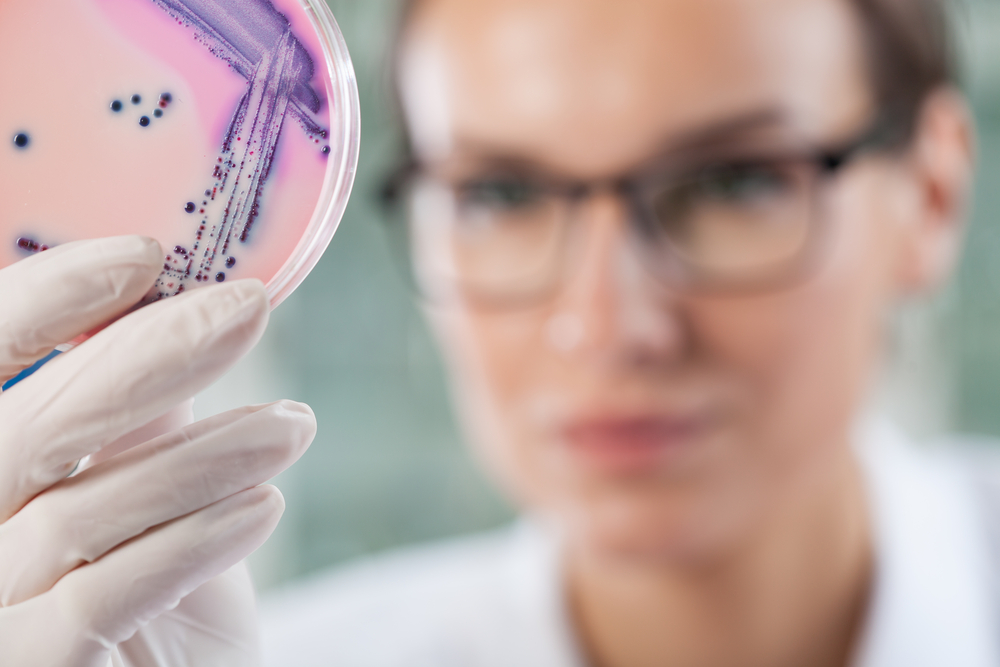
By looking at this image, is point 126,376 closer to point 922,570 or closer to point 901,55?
point 901,55

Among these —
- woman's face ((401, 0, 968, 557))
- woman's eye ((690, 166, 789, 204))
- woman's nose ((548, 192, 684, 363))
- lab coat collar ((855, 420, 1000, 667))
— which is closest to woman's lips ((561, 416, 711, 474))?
woman's face ((401, 0, 968, 557))

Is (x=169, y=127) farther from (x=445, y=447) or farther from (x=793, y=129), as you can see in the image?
(x=445, y=447)

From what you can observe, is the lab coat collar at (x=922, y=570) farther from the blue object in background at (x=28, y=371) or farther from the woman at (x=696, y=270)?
the blue object in background at (x=28, y=371)

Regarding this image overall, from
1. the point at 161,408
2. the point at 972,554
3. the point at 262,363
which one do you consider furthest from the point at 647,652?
the point at 262,363

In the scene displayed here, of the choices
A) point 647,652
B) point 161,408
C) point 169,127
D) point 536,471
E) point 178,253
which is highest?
point 169,127

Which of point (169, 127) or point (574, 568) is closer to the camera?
point (169, 127)

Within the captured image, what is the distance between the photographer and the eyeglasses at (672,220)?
A: 121 cm

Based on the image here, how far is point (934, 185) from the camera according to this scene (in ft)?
4.78

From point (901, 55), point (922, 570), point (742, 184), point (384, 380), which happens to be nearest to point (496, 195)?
point (742, 184)

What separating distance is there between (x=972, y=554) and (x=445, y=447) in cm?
197

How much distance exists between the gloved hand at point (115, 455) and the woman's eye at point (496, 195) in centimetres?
72

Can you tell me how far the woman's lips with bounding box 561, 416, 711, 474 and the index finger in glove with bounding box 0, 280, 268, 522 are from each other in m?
0.69

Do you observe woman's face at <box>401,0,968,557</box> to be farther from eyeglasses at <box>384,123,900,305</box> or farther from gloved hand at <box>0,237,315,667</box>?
gloved hand at <box>0,237,315,667</box>

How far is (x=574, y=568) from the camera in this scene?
1757mm
